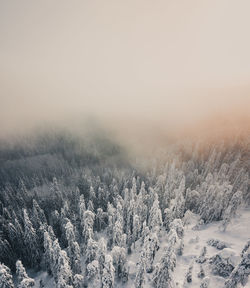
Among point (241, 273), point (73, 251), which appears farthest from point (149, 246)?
point (73, 251)

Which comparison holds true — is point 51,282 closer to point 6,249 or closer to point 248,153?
point 6,249

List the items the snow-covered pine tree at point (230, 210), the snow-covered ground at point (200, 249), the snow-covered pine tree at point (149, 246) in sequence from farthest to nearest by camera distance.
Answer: the snow-covered pine tree at point (230, 210)
the snow-covered ground at point (200, 249)
the snow-covered pine tree at point (149, 246)

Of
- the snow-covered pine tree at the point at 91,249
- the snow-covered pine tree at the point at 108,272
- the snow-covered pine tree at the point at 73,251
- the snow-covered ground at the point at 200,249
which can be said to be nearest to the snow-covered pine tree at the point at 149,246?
the snow-covered ground at the point at 200,249

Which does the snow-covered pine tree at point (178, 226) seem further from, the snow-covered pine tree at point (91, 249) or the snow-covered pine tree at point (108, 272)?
the snow-covered pine tree at point (91, 249)

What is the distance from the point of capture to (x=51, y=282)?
1597 inches

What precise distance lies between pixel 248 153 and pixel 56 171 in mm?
140370

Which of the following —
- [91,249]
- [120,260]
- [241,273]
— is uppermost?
[241,273]

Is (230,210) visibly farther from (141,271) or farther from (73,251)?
(73,251)

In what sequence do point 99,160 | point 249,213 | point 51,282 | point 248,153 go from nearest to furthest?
1. point 51,282
2. point 249,213
3. point 248,153
4. point 99,160

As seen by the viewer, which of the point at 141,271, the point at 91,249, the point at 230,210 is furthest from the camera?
the point at 230,210

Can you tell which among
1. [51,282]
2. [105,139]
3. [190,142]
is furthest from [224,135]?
[51,282]

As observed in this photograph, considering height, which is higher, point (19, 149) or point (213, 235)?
point (19, 149)

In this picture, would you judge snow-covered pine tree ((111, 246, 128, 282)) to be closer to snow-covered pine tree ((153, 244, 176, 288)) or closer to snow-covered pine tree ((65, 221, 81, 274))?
snow-covered pine tree ((153, 244, 176, 288))

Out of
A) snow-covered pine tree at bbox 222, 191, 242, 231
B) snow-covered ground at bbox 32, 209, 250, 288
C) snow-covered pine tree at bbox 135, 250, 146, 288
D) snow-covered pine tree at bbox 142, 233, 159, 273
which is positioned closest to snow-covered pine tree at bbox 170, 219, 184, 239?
snow-covered ground at bbox 32, 209, 250, 288
